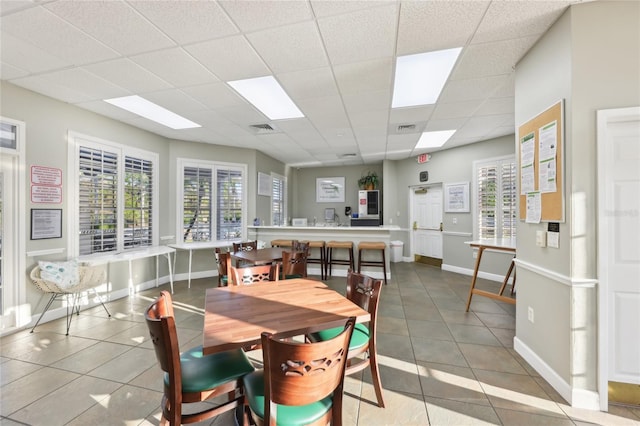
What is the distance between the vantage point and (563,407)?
6.02 ft

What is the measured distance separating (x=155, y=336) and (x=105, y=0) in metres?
2.27

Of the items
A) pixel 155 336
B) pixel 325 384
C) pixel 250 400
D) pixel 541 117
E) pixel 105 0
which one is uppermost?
pixel 105 0

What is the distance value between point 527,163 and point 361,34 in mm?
1873

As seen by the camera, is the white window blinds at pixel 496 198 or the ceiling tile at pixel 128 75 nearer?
the ceiling tile at pixel 128 75

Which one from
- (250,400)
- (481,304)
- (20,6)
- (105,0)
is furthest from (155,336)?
(481,304)

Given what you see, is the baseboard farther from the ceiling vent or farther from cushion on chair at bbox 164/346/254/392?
the ceiling vent

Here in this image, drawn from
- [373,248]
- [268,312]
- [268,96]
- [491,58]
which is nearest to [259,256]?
[268,312]

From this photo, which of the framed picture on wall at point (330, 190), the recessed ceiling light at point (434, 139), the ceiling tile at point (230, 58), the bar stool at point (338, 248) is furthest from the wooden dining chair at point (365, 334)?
the framed picture on wall at point (330, 190)

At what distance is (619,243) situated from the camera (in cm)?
183

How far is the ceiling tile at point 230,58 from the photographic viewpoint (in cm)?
229

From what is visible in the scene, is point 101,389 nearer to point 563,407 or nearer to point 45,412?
point 45,412

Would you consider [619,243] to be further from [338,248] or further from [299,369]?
[338,248]

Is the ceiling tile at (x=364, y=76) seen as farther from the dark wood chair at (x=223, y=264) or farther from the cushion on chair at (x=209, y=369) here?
the cushion on chair at (x=209, y=369)

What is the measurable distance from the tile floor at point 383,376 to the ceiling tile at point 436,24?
9.40 feet
